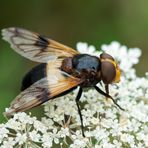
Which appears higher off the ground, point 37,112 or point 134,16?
point 134,16

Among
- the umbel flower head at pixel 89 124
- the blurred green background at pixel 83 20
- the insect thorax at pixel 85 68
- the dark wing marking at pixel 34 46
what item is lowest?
the umbel flower head at pixel 89 124

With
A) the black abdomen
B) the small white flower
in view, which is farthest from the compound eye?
the small white flower

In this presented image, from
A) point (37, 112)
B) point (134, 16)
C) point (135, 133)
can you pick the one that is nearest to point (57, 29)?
point (134, 16)

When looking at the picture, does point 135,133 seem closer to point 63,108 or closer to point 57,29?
point 63,108

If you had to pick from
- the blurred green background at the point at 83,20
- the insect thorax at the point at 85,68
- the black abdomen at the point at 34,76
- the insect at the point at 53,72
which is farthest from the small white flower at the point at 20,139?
the blurred green background at the point at 83,20

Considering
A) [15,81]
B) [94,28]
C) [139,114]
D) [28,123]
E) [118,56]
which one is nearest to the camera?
[28,123]

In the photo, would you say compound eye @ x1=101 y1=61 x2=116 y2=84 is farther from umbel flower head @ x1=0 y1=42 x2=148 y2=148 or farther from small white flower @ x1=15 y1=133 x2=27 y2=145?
small white flower @ x1=15 y1=133 x2=27 y2=145

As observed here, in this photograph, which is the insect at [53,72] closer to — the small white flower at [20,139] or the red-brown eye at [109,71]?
the red-brown eye at [109,71]

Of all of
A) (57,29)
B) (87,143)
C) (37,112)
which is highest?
(57,29)
